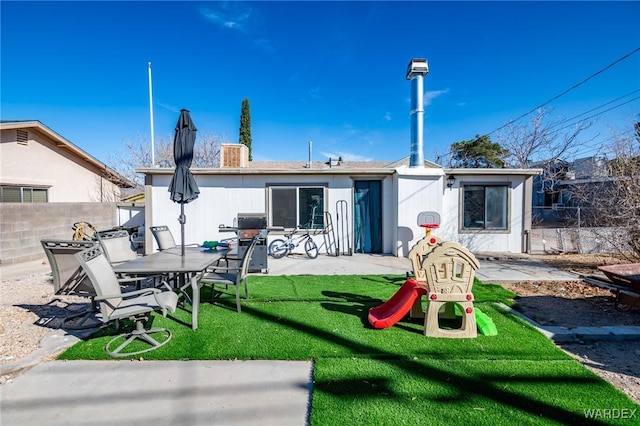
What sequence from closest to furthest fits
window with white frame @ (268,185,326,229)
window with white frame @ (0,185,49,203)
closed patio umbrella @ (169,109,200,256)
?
1. closed patio umbrella @ (169,109,200,256)
2. window with white frame @ (268,185,326,229)
3. window with white frame @ (0,185,49,203)

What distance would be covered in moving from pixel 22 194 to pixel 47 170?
4.90 feet

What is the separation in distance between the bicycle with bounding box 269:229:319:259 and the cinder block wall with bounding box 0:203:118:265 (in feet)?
20.9

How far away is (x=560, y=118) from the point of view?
17938 mm

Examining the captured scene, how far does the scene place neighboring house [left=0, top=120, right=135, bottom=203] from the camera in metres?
9.82

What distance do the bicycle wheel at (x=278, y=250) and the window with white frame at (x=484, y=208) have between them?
523 centimetres

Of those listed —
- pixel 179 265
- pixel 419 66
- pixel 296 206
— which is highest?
pixel 419 66

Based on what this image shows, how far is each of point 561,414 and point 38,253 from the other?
1127 centimetres

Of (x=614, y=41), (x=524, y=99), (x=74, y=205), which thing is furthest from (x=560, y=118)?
(x=74, y=205)

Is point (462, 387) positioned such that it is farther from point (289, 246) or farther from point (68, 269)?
point (289, 246)

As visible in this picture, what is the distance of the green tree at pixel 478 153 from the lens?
21.7 metres

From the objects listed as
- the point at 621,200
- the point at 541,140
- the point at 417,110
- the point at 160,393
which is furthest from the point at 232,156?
the point at 541,140

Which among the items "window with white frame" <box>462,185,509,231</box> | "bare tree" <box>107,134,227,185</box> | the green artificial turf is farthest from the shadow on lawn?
"bare tree" <box>107,134,227,185</box>

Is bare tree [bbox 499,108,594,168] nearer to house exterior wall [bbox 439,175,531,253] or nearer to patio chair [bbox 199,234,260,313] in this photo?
house exterior wall [bbox 439,175,531,253]

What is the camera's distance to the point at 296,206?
8648 millimetres
